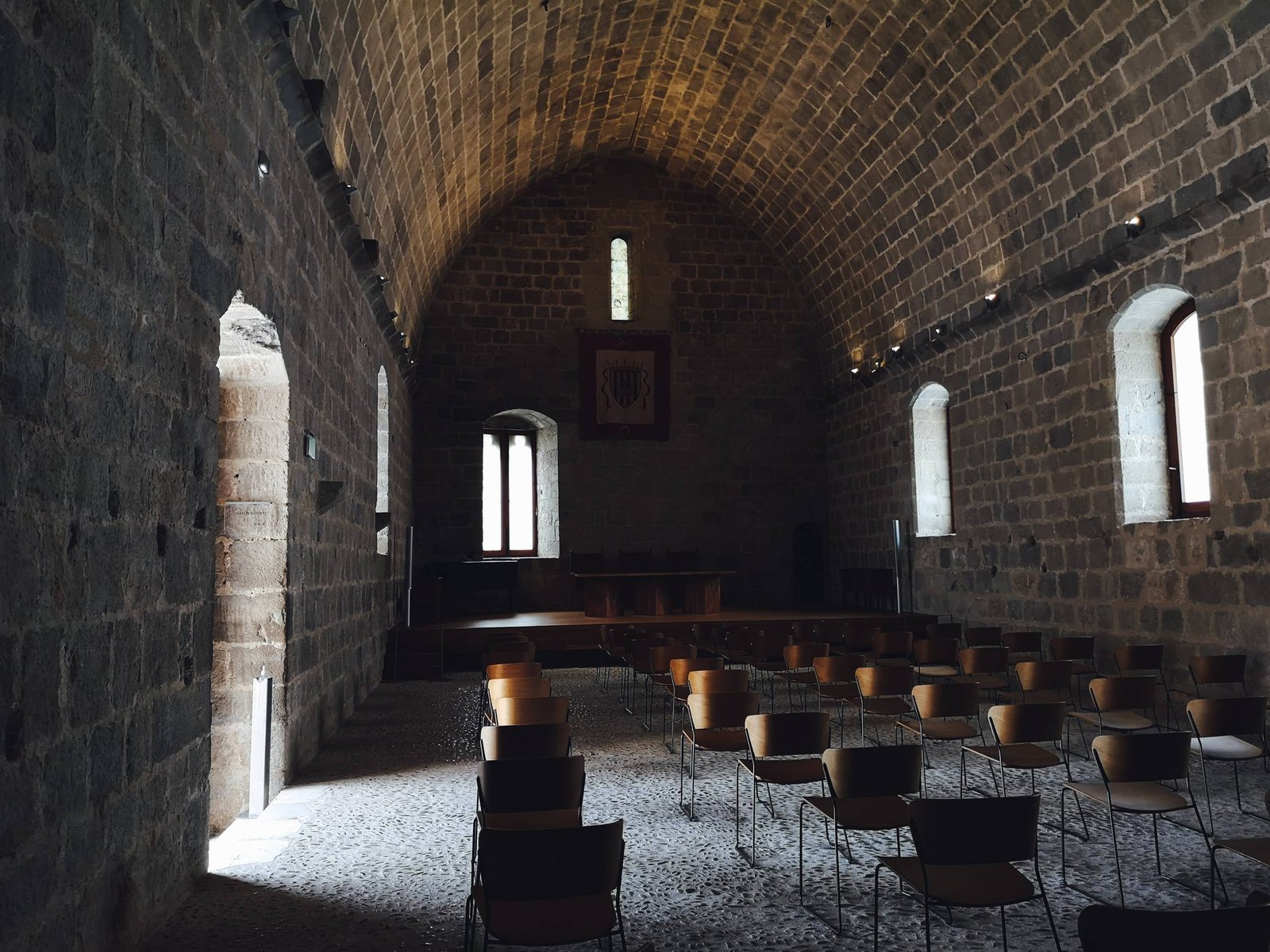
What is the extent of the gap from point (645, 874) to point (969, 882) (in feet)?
5.44

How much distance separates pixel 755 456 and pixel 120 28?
15.1 metres

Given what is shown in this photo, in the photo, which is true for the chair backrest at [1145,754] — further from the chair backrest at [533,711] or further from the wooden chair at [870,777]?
the chair backrest at [533,711]

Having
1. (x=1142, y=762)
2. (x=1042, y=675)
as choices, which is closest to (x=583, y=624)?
(x=1042, y=675)

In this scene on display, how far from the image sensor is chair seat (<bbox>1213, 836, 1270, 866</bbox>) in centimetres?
332

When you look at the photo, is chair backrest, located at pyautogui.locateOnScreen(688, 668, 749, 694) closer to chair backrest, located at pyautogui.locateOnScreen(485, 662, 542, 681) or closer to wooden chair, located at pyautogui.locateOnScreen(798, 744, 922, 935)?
chair backrest, located at pyautogui.locateOnScreen(485, 662, 542, 681)

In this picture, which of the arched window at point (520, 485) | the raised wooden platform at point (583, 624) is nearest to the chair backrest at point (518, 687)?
the raised wooden platform at point (583, 624)

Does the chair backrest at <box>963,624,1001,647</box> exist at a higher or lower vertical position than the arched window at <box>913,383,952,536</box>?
lower

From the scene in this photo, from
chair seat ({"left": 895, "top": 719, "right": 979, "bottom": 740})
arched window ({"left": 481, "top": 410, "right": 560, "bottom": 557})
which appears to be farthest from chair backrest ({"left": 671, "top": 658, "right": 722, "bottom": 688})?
arched window ({"left": 481, "top": 410, "right": 560, "bottom": 557})

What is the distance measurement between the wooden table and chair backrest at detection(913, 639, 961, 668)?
5.28 metres

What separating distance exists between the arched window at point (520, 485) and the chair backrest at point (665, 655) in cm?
924

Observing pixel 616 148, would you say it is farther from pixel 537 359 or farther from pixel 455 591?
pixel 455 591

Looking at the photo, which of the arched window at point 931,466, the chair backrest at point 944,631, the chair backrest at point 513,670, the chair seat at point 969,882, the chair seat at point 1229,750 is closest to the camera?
the chair seat at point 969,882

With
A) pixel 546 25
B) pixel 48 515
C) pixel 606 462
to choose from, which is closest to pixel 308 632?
pixel 48 515

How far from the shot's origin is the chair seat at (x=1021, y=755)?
16.3 feet
